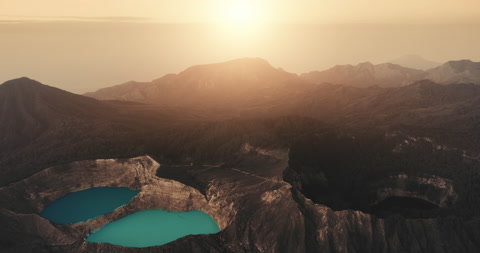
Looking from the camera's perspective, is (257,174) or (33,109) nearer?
(257,174)

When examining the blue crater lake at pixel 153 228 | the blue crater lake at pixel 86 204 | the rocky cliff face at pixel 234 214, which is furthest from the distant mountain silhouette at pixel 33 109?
the blue crater lake at pixel 153 228

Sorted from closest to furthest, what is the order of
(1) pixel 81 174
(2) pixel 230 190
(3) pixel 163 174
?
(2) pixel 230 190
(3) pixel 163 174
(1) pixel 81 174

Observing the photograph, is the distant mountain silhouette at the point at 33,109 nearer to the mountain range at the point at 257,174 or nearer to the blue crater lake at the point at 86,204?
the mountain range at the point at 257,174

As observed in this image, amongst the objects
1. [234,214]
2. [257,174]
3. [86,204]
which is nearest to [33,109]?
[86,204]

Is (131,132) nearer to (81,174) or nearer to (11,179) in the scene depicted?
(81,174)

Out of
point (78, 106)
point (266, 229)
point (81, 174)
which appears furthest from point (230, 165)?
point (78, 106)

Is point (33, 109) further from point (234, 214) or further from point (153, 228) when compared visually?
point (234, 214)

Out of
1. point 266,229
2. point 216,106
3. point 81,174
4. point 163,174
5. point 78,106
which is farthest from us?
point 216,106
